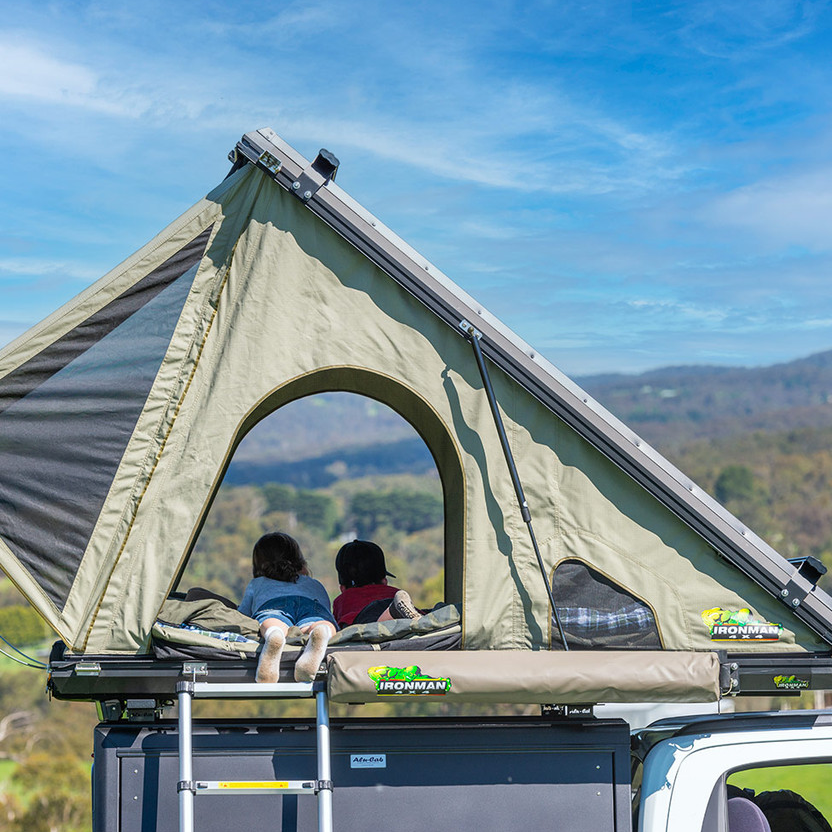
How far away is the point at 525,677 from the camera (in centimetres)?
350

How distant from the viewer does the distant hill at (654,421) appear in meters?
112

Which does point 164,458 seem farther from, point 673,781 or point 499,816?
point 673,781

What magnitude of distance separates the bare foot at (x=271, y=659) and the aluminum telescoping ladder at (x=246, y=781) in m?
0.05

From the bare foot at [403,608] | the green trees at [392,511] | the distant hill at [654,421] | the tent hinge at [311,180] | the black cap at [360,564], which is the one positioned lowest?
the bare foot at [403,608]

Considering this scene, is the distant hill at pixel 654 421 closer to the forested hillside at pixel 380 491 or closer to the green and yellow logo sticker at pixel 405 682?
the forested hillside at pixel 380 491

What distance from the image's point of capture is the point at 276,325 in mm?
3908

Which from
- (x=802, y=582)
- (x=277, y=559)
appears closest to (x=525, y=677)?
(x=802, y=582)

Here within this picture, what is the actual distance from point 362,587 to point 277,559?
0.65 metres

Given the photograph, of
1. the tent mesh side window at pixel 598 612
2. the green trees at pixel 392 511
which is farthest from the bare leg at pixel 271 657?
the green trees at pixel 392 511

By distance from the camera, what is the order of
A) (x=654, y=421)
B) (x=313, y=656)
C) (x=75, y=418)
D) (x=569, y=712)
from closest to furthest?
1. (x=313, y=656)
2. (x=569, y=712)
3. (x=75, y=418)
4. (x=654, y=421)

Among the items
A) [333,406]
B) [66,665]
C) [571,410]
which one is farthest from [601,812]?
[333,406]

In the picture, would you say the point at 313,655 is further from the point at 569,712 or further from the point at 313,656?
the point at 569,712

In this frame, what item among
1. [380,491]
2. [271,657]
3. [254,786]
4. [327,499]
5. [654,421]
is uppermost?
[654,421]

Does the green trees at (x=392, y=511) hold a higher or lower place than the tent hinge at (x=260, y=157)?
higher
